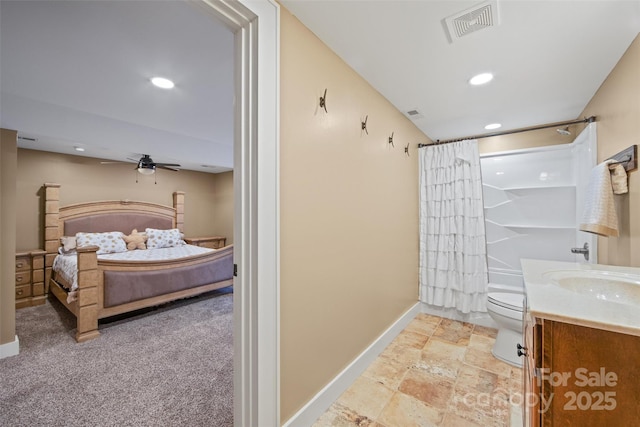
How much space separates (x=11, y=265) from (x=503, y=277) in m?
5.03

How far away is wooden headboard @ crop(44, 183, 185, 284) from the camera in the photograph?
156 inches

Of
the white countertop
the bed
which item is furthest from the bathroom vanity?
the bed

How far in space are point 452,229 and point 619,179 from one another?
139cm

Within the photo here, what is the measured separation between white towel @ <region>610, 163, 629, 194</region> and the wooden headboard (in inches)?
245

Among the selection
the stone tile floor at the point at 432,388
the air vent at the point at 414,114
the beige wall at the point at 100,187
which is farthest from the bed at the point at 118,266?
the air vent at the point at 414,114

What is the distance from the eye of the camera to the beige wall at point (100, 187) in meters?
3.86

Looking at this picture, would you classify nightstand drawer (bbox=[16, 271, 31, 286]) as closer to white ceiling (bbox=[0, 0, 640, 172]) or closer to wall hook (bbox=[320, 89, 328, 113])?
white ceiling (bbox=[0, 0, 640, 172])

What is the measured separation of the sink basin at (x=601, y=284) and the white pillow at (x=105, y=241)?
18.0 ft

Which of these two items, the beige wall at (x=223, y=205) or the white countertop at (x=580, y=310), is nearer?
the white countertop at (x=580, y=310)

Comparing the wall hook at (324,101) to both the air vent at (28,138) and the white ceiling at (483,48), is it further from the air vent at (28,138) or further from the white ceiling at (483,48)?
the air vent at (28,138)

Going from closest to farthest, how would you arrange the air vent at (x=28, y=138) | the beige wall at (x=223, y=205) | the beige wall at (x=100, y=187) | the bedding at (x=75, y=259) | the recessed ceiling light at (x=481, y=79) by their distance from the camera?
the recessed ceiling light at (x=481, y=79) → the bedding at (x=75, y=259) → the air vent at (x=28, y=138) → the beige wall at (x=100, y=187) → the beige wall at (x=223, y=205)

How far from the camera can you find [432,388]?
1.77 meters

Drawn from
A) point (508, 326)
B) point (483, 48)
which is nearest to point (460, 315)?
point (508, 326)

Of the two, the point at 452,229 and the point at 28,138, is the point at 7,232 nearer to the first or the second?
the point at 28,138
